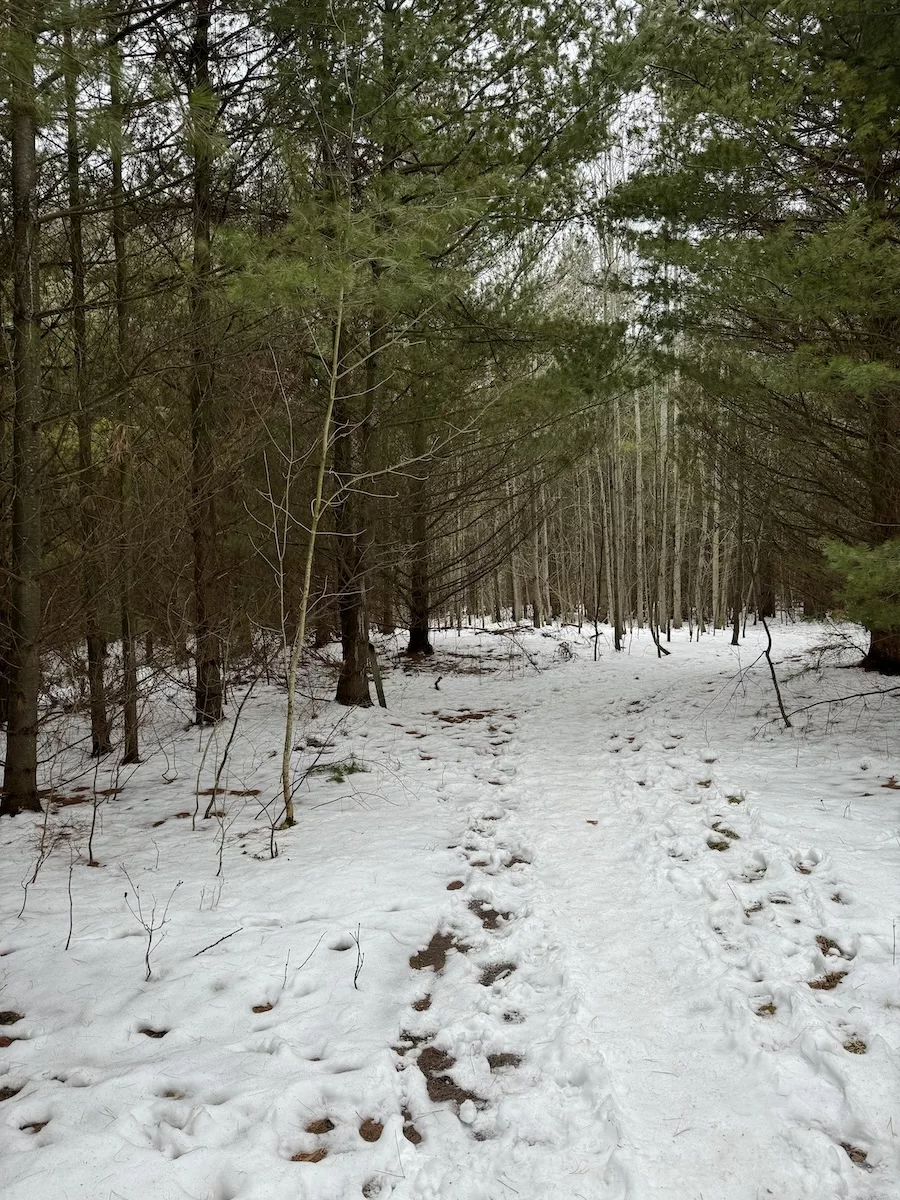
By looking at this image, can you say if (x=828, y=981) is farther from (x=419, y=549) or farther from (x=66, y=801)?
(x=419, y=549)

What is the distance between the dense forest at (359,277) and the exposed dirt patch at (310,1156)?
2.92 metres

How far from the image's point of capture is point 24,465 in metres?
5.03

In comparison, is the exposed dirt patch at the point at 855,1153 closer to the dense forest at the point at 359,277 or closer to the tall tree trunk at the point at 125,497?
the dense forest at the point at 359,277

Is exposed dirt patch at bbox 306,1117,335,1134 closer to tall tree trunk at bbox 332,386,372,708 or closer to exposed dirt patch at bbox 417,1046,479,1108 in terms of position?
exposed dirt patch at bbox 417,1046,479,1108

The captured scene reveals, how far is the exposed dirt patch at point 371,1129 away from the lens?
2332 millimetres

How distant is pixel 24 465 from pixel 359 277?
2804 mm

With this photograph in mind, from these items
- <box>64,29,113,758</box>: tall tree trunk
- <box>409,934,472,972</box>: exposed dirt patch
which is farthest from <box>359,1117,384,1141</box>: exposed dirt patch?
<box>64,29,113,758</box>: tall tree trunk

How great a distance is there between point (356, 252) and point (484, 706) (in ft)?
19.3

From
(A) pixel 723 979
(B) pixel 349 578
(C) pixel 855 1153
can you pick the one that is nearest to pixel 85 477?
(B) pixel 349 578

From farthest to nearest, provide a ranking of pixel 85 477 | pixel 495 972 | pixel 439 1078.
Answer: pixel 85 477, pixel 495 972, pixel 439 1078

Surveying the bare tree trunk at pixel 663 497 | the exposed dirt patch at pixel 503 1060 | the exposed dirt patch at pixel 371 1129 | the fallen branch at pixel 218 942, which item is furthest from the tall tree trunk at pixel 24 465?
the bare tree trunk at pixel 663 497

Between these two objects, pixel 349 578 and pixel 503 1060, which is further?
pixel 349 578

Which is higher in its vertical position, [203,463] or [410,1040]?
[203,463]

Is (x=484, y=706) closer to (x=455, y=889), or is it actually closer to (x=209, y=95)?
(x=455, y=889)
